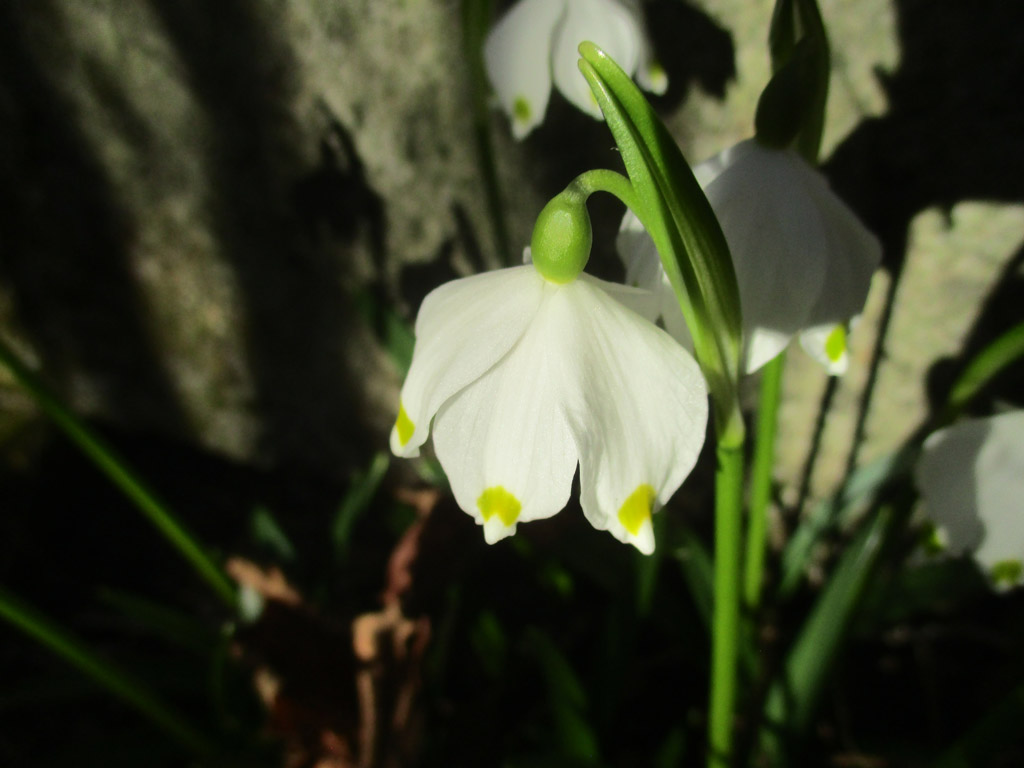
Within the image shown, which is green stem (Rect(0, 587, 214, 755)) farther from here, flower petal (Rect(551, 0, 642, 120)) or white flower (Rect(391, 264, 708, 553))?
flower petal (Rect(551, 0, 642, 120))

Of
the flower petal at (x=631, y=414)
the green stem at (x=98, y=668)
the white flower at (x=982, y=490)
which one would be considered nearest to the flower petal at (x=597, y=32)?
the flower petal at (x=631, y=414)

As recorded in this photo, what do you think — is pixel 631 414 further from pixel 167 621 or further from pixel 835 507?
pixel 167 621

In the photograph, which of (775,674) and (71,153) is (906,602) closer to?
(775,674)

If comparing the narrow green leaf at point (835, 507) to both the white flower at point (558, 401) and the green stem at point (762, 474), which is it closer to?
the green stem at point (762, 474)

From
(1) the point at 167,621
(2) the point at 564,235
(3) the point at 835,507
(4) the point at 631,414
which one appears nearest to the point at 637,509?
(4) the point at 631,414

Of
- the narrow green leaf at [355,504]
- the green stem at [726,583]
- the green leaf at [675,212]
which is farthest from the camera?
the narrow green leaf at [355,504]

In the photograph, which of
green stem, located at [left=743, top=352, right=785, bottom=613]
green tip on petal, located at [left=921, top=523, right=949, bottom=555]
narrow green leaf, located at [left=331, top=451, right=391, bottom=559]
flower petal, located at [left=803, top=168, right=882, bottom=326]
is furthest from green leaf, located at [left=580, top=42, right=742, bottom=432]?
narrow green leaf, located at [left=331, top=451, right=391, bottom=559]
